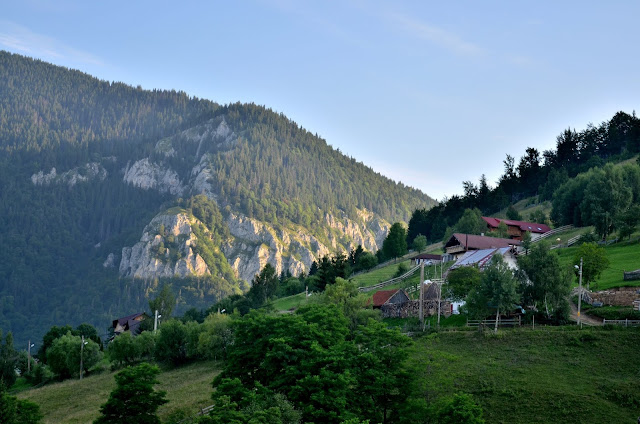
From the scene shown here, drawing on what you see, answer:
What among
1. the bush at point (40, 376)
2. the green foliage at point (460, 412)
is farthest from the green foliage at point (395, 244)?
the green foliage at point (460, 412)

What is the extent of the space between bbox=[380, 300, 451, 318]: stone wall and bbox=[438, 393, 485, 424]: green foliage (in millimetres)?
30147

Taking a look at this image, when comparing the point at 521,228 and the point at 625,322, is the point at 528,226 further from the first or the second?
the point at 625,322

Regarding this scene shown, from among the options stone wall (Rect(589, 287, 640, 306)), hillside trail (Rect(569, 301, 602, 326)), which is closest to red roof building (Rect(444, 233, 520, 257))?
stone wall (Rect(589, 287, 640, 306))

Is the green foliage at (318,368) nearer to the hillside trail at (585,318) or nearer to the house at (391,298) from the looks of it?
the hillside trail at (585,318)

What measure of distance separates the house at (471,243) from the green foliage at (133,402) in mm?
60978

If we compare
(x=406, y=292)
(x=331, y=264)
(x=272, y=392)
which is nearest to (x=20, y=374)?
(x=331, y=264)

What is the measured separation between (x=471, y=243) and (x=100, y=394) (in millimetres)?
56169

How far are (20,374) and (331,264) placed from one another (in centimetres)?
5171

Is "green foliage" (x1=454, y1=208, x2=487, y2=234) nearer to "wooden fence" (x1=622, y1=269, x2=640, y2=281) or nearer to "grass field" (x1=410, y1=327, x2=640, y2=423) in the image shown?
"wooden fence" (x1=622, y1=269, x2=640, y2=281)

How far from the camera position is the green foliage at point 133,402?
47.7 m

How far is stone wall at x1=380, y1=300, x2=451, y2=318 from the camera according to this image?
70.1 meters

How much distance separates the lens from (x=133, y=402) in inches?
1896

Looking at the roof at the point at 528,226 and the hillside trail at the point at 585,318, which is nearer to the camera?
the hillside trail at the point at 585,318

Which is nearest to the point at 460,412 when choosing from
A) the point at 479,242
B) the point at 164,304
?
the point at 479,242
